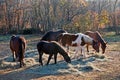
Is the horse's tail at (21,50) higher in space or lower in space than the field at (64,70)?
higher

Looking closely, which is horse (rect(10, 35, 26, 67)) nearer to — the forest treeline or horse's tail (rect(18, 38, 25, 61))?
horse's tail (rect(18, 38, 25, 61))

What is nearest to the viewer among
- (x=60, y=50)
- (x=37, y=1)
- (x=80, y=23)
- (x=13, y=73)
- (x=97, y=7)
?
(x=13, y=73)

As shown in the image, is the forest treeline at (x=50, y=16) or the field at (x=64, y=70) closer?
the field at (x=64, y=70)

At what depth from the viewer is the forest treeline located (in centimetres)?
3394

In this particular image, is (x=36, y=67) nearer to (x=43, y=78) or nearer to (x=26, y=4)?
(x=43, y=78)

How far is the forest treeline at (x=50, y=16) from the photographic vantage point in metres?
33.9

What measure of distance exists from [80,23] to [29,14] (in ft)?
25.3

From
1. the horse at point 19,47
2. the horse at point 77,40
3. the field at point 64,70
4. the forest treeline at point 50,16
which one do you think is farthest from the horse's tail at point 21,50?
the forest treeline at point 50,16

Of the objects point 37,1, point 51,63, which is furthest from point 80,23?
point 51,63

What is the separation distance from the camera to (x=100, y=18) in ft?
115

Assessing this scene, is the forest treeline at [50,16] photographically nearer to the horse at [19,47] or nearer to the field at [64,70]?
the field at [64,70]

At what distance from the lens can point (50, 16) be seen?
35.4 meters

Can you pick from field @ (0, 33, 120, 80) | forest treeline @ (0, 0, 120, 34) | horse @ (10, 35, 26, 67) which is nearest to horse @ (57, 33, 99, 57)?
field @ (0, 33, 120, 80)

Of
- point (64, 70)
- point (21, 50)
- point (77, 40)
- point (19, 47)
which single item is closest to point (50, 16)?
point (77, 40)
